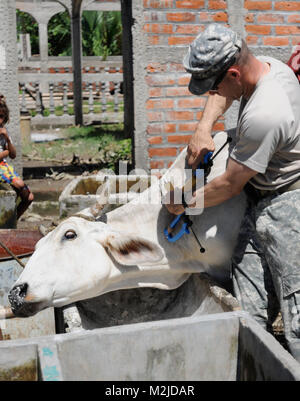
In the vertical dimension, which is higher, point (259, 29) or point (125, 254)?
point (259, 29)

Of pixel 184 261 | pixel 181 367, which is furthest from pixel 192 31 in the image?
pixel 181 367

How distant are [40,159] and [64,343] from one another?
27.4ft

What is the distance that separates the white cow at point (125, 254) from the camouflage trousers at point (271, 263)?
131mm

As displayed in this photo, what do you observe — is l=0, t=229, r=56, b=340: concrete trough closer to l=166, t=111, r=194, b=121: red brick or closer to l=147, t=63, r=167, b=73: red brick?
l=166, t=111, r=194, b=121: red brick

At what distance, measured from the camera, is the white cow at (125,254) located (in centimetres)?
273

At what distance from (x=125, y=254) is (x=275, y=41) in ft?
12.2

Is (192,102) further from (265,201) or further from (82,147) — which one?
(82,147)

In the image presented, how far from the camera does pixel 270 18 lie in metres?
5.73

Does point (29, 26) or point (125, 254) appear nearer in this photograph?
point (125, 254)

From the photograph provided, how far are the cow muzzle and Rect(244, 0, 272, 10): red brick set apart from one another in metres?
4.07

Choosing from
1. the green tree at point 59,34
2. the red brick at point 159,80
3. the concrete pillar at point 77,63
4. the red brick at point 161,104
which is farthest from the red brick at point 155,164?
the green tree at point 59,34

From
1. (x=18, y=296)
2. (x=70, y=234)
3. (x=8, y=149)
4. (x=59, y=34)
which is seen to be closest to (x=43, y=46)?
(x=59, y=34)

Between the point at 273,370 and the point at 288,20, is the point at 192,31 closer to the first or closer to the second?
the point at 288,20
